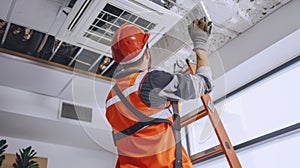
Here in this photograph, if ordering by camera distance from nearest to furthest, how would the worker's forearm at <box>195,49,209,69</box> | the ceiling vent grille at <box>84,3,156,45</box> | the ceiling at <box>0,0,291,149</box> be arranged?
1. the worker's forearm at <box>195,49,209,69</box>
2. the ceiling vent grille at <box>84,3,156,45</box>
3. the ceiling at <box>0,0,291,149</box>

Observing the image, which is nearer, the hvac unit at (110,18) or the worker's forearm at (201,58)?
the worker's forearm at (201,58)

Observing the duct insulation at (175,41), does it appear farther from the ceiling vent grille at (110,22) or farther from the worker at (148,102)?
the worker at (148,102)

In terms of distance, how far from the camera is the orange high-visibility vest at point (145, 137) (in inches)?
44.8

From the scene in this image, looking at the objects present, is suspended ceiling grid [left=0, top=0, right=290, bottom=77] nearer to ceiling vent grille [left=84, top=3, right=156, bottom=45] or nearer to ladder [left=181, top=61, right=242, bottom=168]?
ceiling vent grille [left=84, top=3, right=156, bottom=45]

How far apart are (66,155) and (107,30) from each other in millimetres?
1930

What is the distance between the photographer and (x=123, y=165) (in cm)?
123

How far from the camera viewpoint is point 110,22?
160 cm

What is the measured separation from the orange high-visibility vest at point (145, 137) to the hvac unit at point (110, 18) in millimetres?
511

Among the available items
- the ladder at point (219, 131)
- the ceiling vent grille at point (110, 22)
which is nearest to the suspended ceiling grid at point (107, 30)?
the ceiling vent grille at point (110, 22)

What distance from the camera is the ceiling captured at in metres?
1.68

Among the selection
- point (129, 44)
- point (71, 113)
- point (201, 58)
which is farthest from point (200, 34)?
point (71, 113)

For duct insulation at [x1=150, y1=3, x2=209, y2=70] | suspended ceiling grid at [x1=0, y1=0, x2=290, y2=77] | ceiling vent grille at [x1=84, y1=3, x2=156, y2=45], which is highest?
suspended ceiling grid at [x1=0, y1=0, x2=290, y2=77]

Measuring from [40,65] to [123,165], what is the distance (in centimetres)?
150

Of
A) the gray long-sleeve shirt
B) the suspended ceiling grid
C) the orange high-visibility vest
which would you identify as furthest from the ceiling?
the gray long-sleeve shirt
